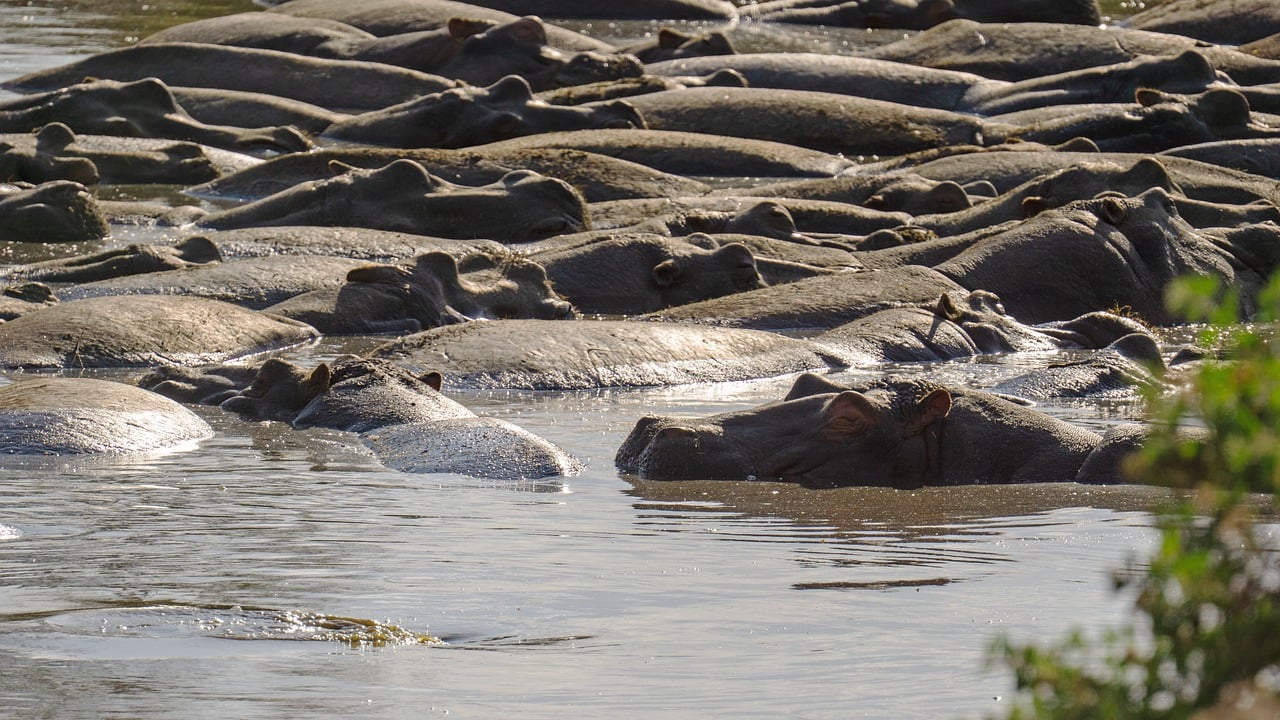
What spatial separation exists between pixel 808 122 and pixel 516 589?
14.8m

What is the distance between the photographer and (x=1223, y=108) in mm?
18250

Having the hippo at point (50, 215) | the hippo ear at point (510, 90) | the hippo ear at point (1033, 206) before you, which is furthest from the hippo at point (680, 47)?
the hippo at point (50, 215)

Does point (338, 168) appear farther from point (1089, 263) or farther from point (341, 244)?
point (1089, 263)

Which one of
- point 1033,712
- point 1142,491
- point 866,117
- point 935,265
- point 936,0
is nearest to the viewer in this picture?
point 1033,712

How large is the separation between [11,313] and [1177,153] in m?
10.1

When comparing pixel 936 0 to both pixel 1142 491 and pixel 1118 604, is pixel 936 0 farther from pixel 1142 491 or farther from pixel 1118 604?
pixel 1118 604

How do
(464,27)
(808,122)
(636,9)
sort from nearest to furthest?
(808,122), (464,27), (636,9)

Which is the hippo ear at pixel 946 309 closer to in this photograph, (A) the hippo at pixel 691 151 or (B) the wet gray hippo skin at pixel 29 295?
(B) the wet gray hippo skin at pixel 29 295

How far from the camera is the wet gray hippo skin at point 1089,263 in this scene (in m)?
12.2

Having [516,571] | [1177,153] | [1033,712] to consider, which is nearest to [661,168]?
[1177,153]

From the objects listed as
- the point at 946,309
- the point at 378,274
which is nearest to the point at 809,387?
the point at 946,309

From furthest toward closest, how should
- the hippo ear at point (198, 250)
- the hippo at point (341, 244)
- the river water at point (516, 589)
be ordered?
1. the hippo at point (341, 244)
2. the hippo ear at point (198, 250)
3. the river water at point (516, 589)

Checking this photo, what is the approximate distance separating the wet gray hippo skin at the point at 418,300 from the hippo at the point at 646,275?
611mm

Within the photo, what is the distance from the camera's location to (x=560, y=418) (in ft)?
28.4
